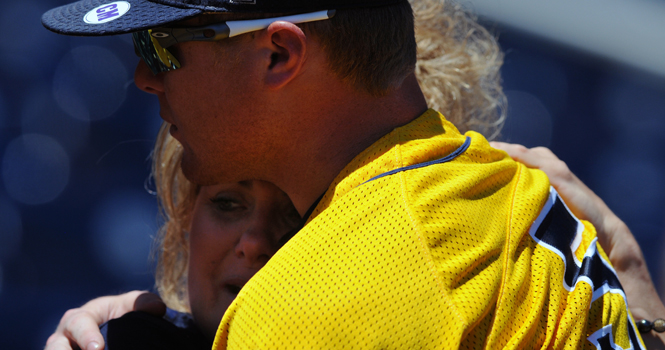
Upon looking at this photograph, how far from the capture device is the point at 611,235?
1901 millimetres

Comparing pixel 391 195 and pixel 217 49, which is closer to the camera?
pixel 391 195

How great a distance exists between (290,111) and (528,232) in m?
0.62

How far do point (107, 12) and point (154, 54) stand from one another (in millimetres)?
151

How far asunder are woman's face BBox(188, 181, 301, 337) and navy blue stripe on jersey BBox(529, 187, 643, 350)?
0.80 metres

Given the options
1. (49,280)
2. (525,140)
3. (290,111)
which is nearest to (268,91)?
(290,111)

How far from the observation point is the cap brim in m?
1.23

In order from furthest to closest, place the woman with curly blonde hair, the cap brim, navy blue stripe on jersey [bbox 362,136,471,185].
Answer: the woman with curly blonde hair < the cap brim < navy blue stripe on jersey [bbox 362,136,471,185]

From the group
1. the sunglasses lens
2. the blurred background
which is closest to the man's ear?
the sunglasses lens

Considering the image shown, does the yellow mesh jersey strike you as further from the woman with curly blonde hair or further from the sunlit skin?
the woman with curly blonde hair

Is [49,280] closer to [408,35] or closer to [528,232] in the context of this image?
[408,35]

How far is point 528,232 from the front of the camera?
1205 mm

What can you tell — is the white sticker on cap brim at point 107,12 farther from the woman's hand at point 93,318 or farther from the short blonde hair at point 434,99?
the short blonde hair at point 434,99

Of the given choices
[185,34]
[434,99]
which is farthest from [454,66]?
[185,34]

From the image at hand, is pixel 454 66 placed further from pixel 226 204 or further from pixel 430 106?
pixel 226 204
